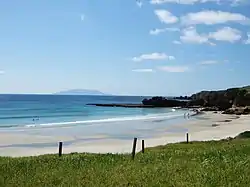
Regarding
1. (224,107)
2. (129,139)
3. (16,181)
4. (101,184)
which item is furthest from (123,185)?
(224,107)

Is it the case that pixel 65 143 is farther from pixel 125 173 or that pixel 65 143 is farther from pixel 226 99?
pixel 226 99

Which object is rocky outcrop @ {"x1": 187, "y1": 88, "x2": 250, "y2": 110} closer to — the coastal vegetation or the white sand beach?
the white sand beach

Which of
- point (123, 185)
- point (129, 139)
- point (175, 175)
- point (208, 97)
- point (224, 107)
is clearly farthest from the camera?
point (208, 97)

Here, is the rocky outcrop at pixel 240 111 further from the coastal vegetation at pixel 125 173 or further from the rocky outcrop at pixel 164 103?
the coastal vegetation at pixel 125 173

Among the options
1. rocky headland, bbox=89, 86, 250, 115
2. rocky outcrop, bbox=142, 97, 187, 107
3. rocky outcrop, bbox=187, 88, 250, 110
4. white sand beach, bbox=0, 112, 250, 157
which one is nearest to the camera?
white sand beach, bbox=0, 112, 250, 157

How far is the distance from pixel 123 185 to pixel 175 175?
2.27 m

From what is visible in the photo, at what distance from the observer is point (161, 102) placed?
544 feet

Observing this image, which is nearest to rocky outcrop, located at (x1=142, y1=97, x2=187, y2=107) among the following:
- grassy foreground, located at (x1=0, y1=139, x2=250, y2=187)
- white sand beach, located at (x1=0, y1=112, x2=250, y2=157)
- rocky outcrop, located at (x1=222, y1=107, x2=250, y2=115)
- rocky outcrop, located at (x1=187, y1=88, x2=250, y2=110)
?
rocky outcrop, located at (x1=187, y1=88, x2=250, y2=110)

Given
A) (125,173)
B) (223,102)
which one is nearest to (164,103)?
(223,102)

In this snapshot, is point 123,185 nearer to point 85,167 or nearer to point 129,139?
point 85,167

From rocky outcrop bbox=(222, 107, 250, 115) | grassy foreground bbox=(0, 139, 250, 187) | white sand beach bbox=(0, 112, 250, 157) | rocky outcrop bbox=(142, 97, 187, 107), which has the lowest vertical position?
white sand beach bbox=(0, 112, 250, 157)

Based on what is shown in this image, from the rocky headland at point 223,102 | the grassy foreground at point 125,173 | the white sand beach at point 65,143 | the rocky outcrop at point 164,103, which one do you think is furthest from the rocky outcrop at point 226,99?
the grassy foreground at point 125,173

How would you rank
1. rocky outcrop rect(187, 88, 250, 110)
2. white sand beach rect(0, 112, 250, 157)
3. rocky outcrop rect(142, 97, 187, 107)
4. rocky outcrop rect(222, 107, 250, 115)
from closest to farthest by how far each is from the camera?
white sand beach rect(0, 112, 250, 157) → rocky outcrop rect(222, 107, 250, 115) → rocky outcrop rect(187, 88, 250, 110) → rocky outcrop rect(142, 97, 187, 107)

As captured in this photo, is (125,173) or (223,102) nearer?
(125,173)
